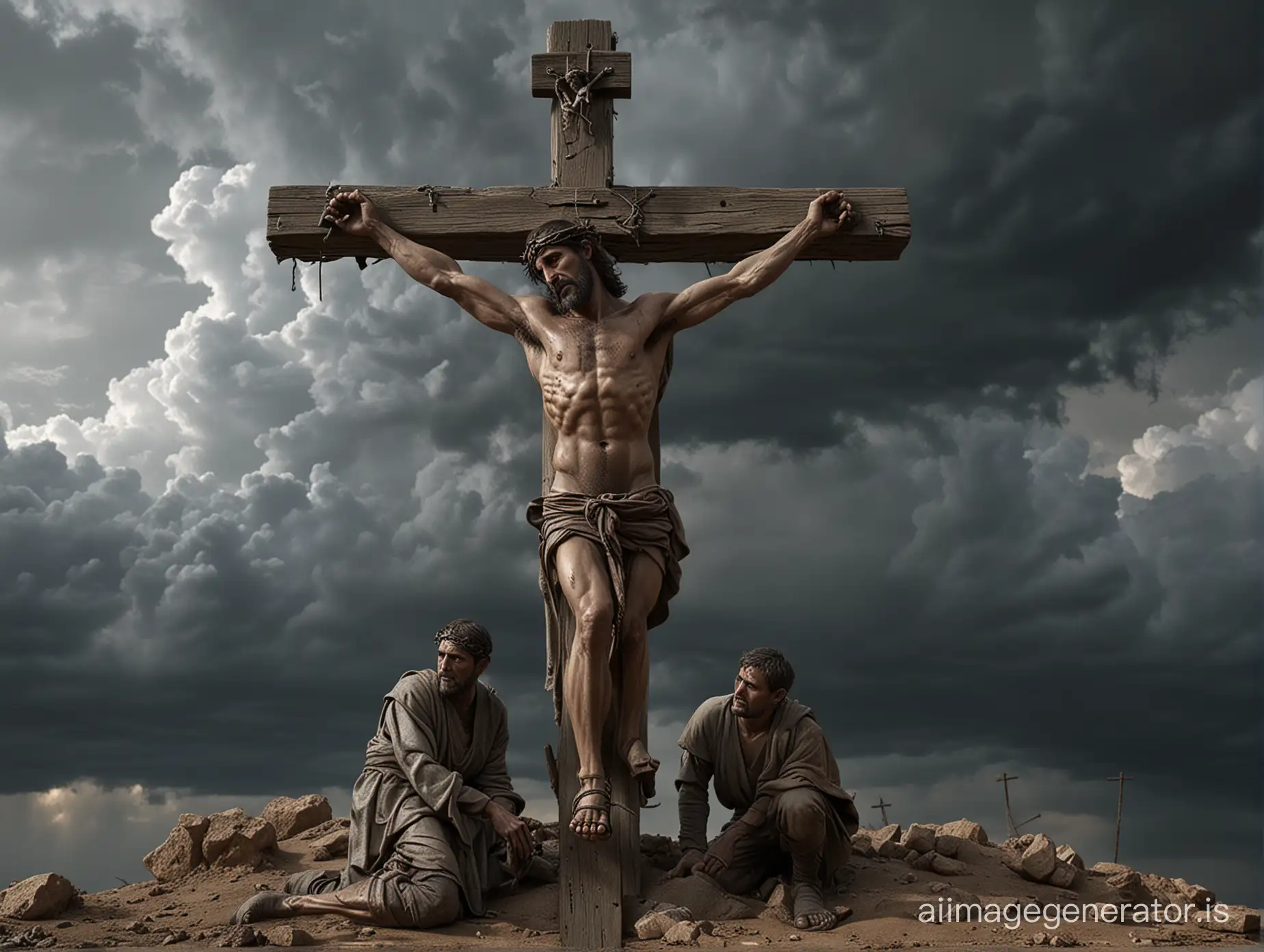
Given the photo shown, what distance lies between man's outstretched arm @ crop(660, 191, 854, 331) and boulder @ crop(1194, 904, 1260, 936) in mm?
5287

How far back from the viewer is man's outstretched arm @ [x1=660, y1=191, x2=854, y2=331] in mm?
9695

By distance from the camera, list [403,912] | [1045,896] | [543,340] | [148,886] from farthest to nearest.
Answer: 1. [148,886]
2. [1045,896]
3. [543,340]
4. [403,912]

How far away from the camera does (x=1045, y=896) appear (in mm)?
10180

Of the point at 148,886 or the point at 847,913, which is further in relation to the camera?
the point at 148,886

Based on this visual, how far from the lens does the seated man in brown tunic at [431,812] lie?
8945 millimetres

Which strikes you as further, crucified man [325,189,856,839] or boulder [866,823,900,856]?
boulder [866,823,900,856]

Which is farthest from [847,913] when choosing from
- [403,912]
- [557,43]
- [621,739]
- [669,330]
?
[557,43]

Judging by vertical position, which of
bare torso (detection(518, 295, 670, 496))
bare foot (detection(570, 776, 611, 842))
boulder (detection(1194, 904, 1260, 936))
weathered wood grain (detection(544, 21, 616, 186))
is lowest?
boulder (detection(1194, 904, 1260, 936))

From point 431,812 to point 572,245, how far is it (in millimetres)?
3725

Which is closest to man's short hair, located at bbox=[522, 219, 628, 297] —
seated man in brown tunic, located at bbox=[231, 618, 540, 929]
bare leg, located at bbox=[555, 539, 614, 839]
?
bare leg, located at bbox=[555, 539, 614, 839]

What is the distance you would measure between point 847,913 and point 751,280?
13.4ft

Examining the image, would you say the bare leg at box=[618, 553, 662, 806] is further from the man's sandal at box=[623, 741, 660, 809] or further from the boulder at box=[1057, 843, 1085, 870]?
the boulder at box=[1057, 843, 1085, 870]

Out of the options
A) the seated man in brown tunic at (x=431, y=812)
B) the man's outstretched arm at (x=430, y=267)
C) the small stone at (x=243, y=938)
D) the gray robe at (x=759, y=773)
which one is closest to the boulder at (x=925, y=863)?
the gray robe at (x=759, y=773)

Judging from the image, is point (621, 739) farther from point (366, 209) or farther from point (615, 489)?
point (366, 209)
